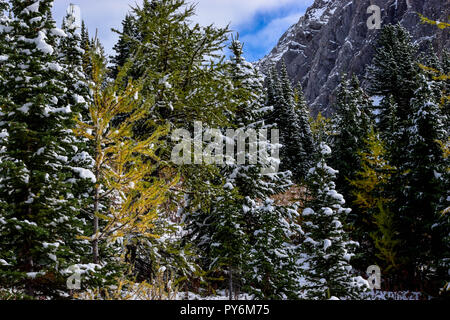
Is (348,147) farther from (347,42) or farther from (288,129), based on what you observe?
(347,42)

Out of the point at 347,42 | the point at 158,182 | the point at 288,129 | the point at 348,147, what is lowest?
the point at 158,182

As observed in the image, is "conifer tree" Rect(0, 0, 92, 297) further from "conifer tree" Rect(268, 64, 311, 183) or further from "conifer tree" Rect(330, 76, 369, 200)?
"conifer tree" Rect(268, 64, 311, 183)

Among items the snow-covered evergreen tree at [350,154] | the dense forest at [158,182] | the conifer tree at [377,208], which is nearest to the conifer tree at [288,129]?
the snow-covered evergreen tree at [350,154]

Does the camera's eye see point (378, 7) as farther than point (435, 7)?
Yes

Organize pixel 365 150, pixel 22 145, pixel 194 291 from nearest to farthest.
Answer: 1. pixel 22 145
2. pixel 194 291
3. pixel 365 150

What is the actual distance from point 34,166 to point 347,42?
134m

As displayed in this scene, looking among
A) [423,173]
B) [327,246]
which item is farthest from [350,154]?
[327,246]

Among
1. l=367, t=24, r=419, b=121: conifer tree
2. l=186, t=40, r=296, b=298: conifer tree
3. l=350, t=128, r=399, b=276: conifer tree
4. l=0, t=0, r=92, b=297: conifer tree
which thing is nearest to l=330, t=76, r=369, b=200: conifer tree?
l=350, t=128, r=399, b=276: conifer tree

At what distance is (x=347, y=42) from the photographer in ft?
386
